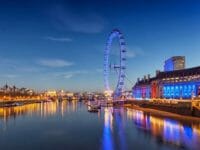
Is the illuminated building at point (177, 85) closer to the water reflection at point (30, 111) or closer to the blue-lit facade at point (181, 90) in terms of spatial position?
the blue-lit facade at point (181, 90)

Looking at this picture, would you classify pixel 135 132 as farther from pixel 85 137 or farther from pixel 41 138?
pixel 41 138

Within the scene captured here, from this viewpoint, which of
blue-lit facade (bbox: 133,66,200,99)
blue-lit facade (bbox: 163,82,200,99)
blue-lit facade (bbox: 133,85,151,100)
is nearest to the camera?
blue-lit facade (bbox: 163,82,200,99)

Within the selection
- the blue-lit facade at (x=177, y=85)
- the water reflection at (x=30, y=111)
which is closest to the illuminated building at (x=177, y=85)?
the blue-lit facade at (x=177, y=85)

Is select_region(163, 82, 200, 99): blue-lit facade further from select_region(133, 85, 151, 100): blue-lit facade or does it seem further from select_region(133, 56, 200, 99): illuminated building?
select_region(133, 85, 151, 100): blue-lit facade

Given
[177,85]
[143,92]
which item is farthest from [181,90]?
[143,92]

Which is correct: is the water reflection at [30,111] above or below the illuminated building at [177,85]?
below

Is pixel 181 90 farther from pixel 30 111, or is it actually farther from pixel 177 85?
pixel 30 111

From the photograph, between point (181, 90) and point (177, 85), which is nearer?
point (181, 90)

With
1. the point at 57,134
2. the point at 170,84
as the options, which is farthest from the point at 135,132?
the point at 170,84

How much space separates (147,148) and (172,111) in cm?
4511

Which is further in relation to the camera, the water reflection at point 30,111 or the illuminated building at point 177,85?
the illuminated building at point 177,85

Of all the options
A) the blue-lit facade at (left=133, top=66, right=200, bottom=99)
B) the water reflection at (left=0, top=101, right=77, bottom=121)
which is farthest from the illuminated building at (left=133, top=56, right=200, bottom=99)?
the water reflection at (left=0, top=101, right=77, bottom=121)

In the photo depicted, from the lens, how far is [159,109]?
92.2 m

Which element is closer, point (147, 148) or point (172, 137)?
point (147, 148)
